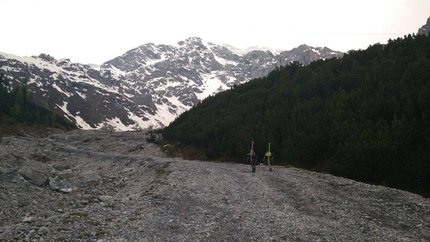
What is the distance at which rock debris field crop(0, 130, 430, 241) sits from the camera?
41.8 ft

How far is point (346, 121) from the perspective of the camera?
34.0m

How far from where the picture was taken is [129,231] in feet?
42.2

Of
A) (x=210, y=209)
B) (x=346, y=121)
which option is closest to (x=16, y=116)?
(x=346, y=121)

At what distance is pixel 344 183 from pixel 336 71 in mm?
40397

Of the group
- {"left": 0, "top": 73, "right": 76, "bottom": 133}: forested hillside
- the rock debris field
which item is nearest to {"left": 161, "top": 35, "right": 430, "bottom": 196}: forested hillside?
the rock debris field

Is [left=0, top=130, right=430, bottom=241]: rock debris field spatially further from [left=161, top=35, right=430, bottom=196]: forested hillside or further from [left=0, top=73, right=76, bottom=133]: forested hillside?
[left=0, top=73, right=76, bottom=133]: forested hillside

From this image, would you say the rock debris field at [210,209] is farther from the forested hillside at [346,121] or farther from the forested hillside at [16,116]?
the forested hillside at [16,116]

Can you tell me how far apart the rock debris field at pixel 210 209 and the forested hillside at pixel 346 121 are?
12.2 ft

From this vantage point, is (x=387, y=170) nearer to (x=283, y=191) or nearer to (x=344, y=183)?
(x=344, y=183)

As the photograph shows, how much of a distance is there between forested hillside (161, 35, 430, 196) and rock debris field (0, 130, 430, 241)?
12.2 feet

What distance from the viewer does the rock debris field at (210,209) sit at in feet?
41.8

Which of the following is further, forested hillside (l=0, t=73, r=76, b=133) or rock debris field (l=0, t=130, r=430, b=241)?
forested hillside (l=0, t=73, r=76, b=133)

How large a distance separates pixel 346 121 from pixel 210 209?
23.5 metres

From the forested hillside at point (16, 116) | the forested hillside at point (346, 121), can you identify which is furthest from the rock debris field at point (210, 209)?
the forested hillside at point (16, 116)
